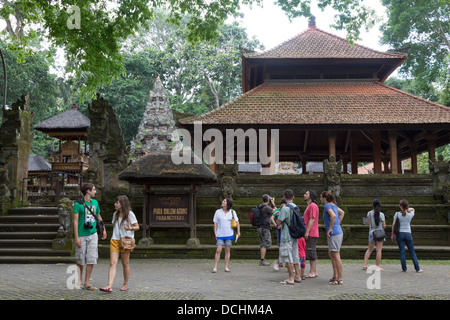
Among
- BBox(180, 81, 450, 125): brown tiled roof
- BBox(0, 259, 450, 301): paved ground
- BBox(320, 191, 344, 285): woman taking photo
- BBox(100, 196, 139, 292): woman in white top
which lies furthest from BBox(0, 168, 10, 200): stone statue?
BBox(320, 191, 344, 285): woman taking photo

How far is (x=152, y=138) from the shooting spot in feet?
118

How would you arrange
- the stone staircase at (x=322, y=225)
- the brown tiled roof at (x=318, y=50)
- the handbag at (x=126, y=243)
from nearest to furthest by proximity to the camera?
the handbag at (x=126, y=243)
the stone staircase at (x=322, y=225)
the brown tiled roof at (x=318, y=50)

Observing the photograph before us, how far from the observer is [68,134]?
31875 millimetres

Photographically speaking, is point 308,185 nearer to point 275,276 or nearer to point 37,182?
point 275,276

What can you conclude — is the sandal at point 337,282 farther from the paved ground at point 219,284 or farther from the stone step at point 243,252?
the stone step at point 243,252

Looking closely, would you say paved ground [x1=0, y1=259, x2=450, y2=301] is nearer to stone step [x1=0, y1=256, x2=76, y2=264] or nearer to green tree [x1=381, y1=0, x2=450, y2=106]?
stone step [x1=0, y1=256, x2=76, y2=264]

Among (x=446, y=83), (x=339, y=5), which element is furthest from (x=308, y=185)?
(x=446, y=83)

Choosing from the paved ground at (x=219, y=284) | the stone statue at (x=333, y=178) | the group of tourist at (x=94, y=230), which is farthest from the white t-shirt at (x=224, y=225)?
the stone statue at (x=333, y=178)

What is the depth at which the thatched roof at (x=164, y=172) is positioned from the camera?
440 inches

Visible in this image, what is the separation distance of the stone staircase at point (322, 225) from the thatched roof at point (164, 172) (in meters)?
1.76

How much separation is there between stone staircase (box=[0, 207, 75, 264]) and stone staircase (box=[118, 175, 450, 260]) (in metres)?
1.50

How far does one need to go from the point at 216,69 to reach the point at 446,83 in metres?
24.2

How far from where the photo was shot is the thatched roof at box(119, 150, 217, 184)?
11164mm
